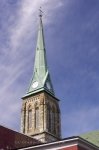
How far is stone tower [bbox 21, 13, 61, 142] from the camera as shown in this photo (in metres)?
64.9

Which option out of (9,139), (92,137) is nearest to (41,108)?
(92,137)

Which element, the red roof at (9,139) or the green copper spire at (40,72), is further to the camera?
the green copper spire at (40,72)

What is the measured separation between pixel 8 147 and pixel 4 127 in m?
2.37

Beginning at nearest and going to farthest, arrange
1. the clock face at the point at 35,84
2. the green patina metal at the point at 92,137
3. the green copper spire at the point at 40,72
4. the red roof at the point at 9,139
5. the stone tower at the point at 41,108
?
the red roof at the point at 9,139
the green patina metal at the point at 92,137
the stone tower at the point at 41,108
the green copper spire at the point at 40,72
the clock face at the point at 35,84

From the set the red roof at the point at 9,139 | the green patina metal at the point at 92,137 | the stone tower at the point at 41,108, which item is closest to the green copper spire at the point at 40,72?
the stone tower at the point at 41,108

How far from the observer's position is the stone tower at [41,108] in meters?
64.9

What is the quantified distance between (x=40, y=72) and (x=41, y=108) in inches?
375

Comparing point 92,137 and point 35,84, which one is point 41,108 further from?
point 92,137

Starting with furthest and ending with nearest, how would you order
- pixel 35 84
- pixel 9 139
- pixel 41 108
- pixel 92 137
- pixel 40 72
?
pixel 40 72 < pixel 35 84 < pixel 41 108 < pixel 92 137 < pixel 9 139

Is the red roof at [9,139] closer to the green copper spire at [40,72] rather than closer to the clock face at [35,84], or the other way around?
the green copper spire at [40,72]

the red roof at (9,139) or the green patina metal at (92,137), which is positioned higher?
the green patina metal at (92,137)

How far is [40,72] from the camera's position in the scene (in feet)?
241

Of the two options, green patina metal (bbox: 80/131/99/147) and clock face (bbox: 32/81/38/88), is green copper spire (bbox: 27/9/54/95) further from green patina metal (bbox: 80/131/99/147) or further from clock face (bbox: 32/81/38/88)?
green patina metal (bbox: 80/131/99/147)

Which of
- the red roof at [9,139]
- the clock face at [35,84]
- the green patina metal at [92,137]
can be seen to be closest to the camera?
the red roof at [9,139]
